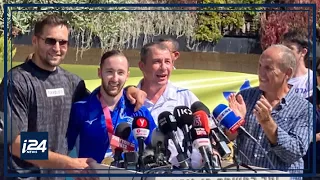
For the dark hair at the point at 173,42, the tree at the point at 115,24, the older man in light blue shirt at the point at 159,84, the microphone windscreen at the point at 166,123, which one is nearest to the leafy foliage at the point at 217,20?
the tree at the point at 115,24

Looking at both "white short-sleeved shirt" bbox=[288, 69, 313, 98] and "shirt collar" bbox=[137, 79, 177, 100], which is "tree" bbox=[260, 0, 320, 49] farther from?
"shirt collar" bbox=[137, 79, 177, 100]

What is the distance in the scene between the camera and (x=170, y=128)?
3.98 meters

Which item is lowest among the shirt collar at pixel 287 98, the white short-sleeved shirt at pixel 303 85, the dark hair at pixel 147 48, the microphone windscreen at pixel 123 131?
the microphone windscreen at pixel 123 131

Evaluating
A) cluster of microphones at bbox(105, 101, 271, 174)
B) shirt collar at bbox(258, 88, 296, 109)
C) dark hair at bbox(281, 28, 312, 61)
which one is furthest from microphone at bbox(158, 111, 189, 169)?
dark hair at bbox(281, 28, 312, 61)

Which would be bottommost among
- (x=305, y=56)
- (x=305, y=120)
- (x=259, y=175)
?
(x=259, y=175)

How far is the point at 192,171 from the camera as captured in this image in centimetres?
403

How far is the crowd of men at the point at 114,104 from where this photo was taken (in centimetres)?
405

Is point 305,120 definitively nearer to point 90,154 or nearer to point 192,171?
point 192,171

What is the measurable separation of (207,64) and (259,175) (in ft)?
3.42

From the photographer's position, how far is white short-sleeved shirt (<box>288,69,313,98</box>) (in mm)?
4203

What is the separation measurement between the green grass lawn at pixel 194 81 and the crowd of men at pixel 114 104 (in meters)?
0.04

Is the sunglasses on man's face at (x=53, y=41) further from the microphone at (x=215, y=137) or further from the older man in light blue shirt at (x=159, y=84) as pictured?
the microphone at (x=215, y=137)

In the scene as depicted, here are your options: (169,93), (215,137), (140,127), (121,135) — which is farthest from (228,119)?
(121,135)

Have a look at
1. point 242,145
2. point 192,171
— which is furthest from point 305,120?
point 192,171
